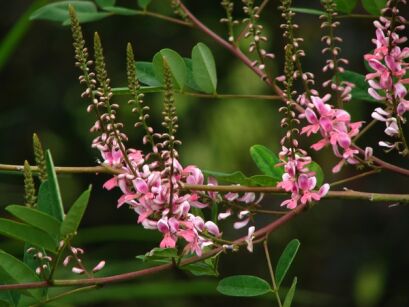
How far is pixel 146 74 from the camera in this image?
92 centimetres

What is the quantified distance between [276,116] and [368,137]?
53 centimetres

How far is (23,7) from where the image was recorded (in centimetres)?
311

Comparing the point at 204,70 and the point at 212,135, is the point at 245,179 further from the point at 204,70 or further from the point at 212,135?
the point at 212,135

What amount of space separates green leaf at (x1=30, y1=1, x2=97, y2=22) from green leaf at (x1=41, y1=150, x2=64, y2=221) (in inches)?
17.9

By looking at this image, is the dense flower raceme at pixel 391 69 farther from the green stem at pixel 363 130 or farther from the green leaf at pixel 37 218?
the green leaf at pixel 37 218

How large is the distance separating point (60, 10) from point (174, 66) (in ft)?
1.14

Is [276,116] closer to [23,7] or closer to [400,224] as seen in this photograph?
[400,224]

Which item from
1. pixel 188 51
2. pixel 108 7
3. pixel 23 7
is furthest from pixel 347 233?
pixel 108 7

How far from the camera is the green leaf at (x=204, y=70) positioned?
2.99ft

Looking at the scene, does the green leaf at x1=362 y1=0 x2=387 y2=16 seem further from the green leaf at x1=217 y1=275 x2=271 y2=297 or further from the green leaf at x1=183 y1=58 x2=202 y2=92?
the green leaf at x1=217 y1=275 x2=271 y2=297

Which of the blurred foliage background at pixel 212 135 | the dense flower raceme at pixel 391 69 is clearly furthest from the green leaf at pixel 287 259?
the blurred foliage background at pixel 212 135

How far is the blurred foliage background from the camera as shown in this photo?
2.59 metres

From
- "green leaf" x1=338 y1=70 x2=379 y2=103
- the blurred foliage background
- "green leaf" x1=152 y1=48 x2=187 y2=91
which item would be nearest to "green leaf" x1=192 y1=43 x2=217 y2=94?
"green leaf" x1=152 y1=48 x2=187 y2=91

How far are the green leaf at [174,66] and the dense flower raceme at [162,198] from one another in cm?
10
